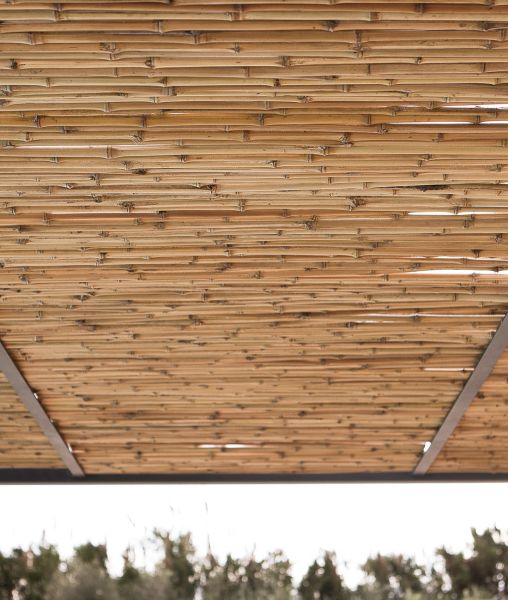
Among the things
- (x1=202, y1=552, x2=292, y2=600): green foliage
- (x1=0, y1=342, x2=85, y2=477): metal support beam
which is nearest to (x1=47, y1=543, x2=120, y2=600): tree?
(x1=202, y1=552, x2=292, y2=600): green foliage

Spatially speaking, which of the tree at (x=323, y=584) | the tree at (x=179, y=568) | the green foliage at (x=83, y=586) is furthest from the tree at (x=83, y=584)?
the tree at (x=323, y=584)

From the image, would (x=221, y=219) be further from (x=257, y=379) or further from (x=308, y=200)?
(x=257, y=379)

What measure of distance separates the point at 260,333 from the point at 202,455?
1354 millimetres

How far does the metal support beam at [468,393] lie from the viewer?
12.8 ft

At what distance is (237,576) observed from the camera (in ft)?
6.94

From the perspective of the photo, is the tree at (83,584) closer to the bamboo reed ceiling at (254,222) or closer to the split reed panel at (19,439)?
the bamboo reed ceiling at (254,222)

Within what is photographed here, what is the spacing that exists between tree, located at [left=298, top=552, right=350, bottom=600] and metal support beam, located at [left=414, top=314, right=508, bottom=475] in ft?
6.28

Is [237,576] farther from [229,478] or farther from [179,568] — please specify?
[229,478]

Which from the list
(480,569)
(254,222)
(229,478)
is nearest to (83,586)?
(480,569)

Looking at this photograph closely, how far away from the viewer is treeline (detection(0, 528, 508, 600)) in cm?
203

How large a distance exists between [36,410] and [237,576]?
8.70 ft

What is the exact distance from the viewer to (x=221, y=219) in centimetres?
322

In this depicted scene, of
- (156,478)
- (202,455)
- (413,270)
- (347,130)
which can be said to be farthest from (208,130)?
(156,478)

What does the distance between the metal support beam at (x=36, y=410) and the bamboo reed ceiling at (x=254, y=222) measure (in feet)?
0.20
